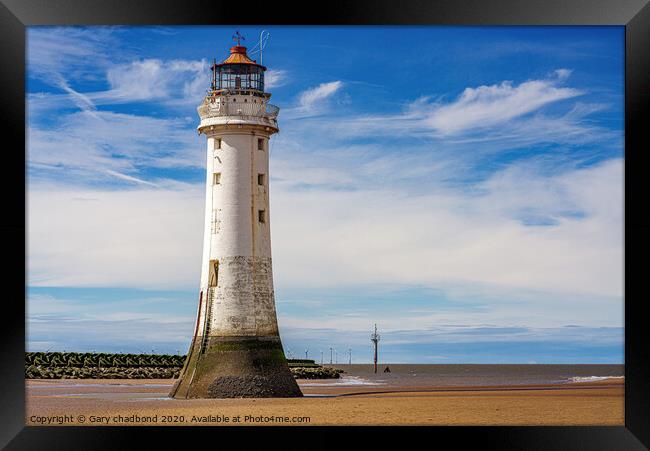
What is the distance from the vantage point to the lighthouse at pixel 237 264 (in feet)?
77.5

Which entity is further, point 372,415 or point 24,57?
point 372,415

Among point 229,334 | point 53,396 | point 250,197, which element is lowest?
point 53,396

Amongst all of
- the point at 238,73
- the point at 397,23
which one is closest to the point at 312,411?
the point at 238,73

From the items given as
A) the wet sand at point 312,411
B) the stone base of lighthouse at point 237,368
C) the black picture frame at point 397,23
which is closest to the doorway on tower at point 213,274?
the stone base of lighthouse at point 237,368

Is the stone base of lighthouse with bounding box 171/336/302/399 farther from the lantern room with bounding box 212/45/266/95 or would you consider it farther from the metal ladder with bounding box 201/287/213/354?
the lantern room with bounding box 212/45/266/95

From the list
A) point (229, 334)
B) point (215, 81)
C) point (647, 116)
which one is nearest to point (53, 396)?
point (229, 334)

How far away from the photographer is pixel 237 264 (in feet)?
77.8

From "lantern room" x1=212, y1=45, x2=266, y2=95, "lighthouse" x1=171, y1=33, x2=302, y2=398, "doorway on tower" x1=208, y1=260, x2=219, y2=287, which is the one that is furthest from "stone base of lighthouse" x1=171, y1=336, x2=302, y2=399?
"lantern room" x1=212, y1=45, x2=266, y2=95

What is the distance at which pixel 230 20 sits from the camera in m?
14.0

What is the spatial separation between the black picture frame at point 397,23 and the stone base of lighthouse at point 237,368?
948 cm

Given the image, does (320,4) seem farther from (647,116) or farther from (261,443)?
(261,443)

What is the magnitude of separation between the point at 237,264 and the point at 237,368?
247 cm

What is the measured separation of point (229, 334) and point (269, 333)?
987 mm

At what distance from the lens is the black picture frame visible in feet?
45.5
